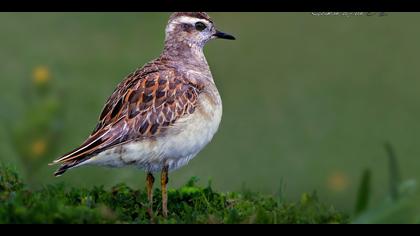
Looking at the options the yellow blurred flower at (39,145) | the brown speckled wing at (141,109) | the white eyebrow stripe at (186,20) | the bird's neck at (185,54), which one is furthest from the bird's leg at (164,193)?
the yellow blurred flower at (39,145)

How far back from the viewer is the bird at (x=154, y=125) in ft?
28.3

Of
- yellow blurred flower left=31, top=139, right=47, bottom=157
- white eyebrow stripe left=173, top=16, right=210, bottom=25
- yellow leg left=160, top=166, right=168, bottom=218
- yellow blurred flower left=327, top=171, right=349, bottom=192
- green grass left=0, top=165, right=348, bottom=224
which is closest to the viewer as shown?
green grass left=0, top=165, right=348, bottom=224

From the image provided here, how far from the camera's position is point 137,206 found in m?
8.66

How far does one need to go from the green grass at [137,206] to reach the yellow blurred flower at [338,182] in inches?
163

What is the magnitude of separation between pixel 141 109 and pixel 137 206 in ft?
3.00

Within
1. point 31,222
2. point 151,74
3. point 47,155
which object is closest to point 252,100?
point 47,155

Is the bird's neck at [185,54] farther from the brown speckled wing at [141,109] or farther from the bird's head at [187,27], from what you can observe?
the brown speckled wing at [141,109]

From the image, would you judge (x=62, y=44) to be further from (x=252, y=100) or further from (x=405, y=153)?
(x=405, y=153)

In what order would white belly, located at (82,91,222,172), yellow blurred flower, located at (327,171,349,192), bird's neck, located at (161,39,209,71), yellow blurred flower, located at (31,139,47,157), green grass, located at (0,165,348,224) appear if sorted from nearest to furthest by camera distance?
1. green grass, located at (0,165,348,224)
2. white belly, located at (82,91,222,172)
3. bird's neck, located at (161,39,209,71)
4. yellow blurred flower, located at (31,139,47,157)
5. yellow blurred flower, located at (327,171,349,192)

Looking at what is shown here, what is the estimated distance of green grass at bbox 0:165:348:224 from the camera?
7.30m

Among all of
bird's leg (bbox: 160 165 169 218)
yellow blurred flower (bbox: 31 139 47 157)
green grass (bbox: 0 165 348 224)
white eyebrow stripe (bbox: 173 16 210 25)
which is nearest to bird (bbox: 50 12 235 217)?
bird's leg (bbox: 160 165 169 218)

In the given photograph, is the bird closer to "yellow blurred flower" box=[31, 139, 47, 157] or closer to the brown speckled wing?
the brown speckled wing

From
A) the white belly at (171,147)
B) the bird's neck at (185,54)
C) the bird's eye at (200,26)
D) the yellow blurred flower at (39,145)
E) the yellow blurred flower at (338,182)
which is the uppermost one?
the bird's eye at (200,26)

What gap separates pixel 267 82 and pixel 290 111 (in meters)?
1.09
